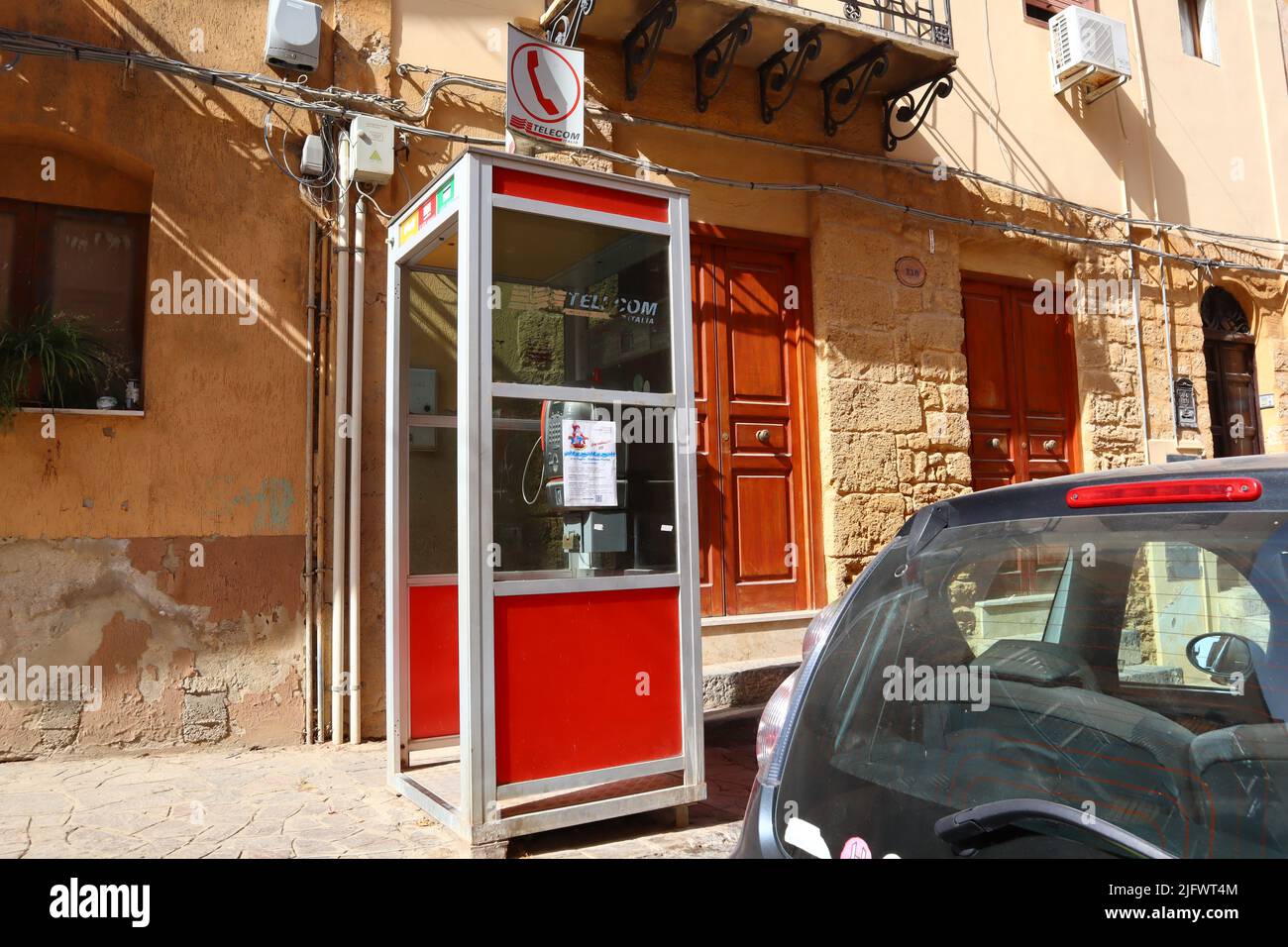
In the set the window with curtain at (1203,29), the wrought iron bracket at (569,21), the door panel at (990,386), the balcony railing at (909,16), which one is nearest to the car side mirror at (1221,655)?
the wrought iron bracket at (569,21)

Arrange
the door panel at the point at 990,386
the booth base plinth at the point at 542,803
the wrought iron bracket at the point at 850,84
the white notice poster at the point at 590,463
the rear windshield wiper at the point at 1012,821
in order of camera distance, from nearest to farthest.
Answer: the rear windshield wiper at the point at 1012,821 → the booth base plinth at the point at 542,803 → the white notice poster at the point at 590,463 → the wrought iron bracket at the point at 850,84 → the door panel at the point at 990,386

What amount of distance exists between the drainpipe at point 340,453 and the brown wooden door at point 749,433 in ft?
8.40

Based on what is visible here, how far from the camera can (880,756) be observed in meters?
1.70

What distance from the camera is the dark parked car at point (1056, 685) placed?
139 cm

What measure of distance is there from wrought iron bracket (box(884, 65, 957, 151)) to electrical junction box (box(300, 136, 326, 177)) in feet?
15.5

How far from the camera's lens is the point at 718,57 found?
276 inches

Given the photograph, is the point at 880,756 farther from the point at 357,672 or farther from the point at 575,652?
the point at 357,672

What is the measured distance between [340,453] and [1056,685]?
15.6 ft

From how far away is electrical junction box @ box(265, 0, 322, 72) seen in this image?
5621mm

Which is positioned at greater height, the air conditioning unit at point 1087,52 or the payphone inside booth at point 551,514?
the air conditioning unit at point 1087,52

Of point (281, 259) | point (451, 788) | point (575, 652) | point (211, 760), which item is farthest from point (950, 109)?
point (211, 760)
